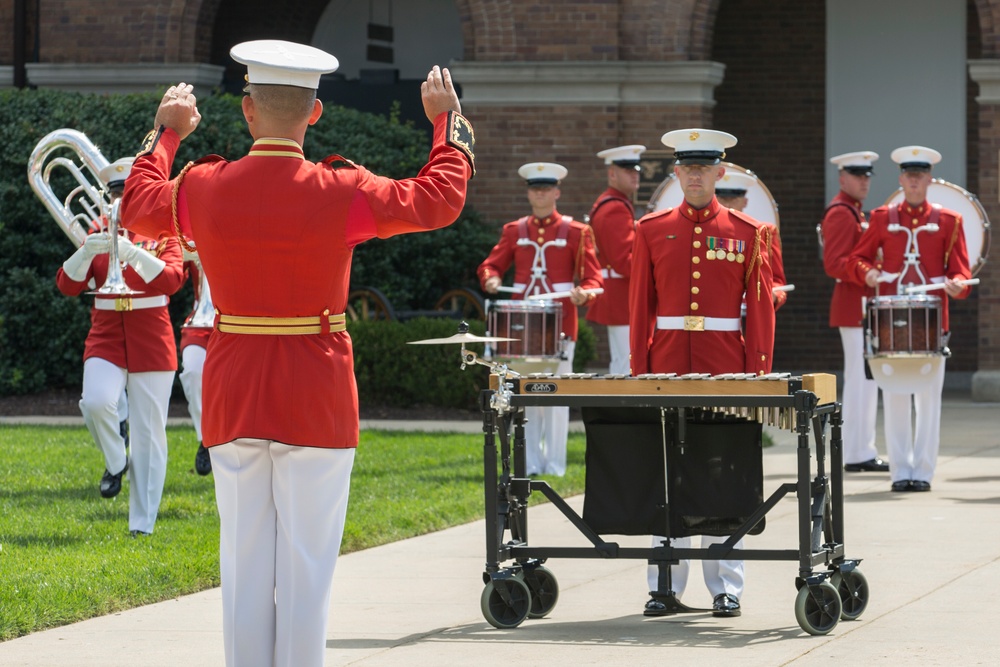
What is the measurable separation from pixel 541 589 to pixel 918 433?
468 cm

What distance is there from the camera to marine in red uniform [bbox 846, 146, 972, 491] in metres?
11.0

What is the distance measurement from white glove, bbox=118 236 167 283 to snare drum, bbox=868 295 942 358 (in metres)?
4.66

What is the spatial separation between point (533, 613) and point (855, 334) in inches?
230

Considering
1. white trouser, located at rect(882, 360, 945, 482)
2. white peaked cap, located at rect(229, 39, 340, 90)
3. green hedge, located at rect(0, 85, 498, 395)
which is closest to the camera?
white peaked cap, located at rect(229, 39, 340, 90)

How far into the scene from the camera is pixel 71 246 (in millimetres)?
16594

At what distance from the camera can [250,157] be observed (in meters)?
4.91

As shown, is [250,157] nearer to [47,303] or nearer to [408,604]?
[408,604]

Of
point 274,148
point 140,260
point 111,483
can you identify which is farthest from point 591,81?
point 274,148

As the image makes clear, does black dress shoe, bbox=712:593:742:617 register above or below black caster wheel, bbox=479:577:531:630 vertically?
below

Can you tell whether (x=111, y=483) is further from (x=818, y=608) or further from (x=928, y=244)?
(x=928, y=244)

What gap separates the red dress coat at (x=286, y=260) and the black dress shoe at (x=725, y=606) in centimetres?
255

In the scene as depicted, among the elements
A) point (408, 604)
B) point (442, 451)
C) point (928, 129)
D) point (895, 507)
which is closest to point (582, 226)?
point (442, 451)

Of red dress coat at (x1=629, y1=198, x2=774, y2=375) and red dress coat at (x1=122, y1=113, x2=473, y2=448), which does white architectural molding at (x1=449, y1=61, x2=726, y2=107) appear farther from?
red dress coat at (x1=122, y1=113, x2=473, y2=448)

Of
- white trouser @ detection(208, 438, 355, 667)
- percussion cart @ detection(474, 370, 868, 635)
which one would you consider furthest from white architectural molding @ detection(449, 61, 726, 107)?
white trouser @ detection(208, 438, 355, 667)
